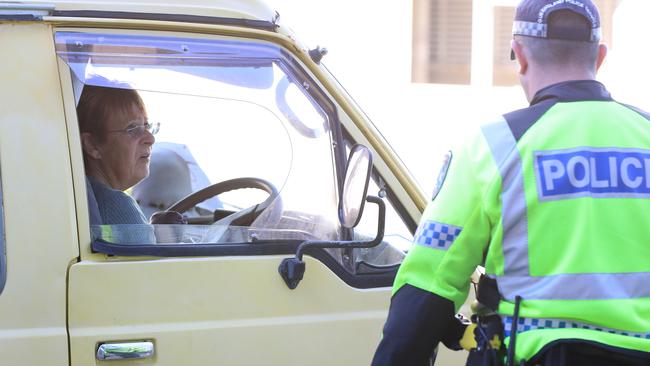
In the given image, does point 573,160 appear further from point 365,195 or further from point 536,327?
point 365,195

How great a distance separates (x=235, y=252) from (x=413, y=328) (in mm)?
739

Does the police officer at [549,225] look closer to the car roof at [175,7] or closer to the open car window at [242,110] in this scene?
the open car window at [242,110]

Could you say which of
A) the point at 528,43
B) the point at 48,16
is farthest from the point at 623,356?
the point at 48,16

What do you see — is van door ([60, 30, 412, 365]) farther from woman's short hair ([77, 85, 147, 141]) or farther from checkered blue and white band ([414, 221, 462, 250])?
checkered blue and white band ([414, 221, 462, 250])

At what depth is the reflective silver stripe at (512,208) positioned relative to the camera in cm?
197

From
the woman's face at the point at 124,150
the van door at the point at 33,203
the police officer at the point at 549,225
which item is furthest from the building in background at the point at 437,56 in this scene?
the police officer at the point at 549,225

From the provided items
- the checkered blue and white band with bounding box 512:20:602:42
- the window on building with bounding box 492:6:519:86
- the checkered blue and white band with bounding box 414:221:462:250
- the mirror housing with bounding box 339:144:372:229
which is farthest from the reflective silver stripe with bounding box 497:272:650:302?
the window on building with bounding box 492:6:519:86

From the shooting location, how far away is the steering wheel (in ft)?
9.14

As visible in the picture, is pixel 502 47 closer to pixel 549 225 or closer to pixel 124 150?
pixel 124 150

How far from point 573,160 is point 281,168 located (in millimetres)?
1064

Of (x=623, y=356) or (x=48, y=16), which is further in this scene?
(x=48, y=16)

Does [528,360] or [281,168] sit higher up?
[281,168]

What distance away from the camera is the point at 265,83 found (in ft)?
8.95

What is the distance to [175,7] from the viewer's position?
2637 millimetres
